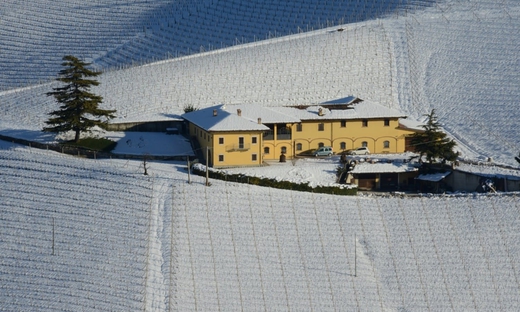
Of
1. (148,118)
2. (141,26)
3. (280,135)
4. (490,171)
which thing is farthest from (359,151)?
(141,26)

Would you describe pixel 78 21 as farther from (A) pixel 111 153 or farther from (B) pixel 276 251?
(B) pixel 276 251

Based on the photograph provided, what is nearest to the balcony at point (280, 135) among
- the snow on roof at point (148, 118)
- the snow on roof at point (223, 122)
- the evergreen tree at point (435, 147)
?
the snow on roof at point (223, 122)

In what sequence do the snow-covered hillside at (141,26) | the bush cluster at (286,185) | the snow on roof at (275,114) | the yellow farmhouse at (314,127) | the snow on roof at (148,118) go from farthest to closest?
the snow-covered hillside at (141,26) → the snow on roof at (148,118) → the yellow farmhouse at (314,127) → the snow on roof at (275,114) → the bush cluster at (286,185)

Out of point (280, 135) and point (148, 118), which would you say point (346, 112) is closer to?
point (280, 135)

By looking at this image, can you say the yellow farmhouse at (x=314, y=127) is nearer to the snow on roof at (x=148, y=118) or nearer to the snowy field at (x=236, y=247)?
the snow on roof at (x=148, y=118)

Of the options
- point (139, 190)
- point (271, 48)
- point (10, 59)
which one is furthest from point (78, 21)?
point (139, 190)


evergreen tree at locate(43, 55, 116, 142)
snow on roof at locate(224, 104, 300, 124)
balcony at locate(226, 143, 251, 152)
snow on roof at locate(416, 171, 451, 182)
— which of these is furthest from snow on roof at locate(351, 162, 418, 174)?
evergreen tree at locate(43, 55, 116, 142)
